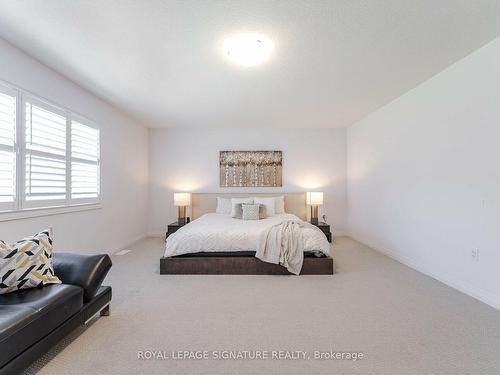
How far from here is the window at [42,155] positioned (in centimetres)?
250

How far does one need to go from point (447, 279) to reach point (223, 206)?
3.83 metres

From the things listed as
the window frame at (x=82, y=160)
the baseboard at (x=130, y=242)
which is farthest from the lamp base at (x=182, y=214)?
the window frame at (x=82, y=160)

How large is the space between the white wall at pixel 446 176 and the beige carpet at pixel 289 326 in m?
0.39

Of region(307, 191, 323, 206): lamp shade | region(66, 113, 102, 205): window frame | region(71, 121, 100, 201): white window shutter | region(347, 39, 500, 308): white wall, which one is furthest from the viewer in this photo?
region(307, 191, 323, 206): lamp shade

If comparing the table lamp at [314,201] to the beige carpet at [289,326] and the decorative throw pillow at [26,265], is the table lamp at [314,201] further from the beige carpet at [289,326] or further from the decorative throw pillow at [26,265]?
the decorative throw pillow at [26,265]

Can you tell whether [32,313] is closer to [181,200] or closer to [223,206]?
[181,200]

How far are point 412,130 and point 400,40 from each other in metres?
1.63

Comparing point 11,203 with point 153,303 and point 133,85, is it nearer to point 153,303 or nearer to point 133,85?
point 153,303

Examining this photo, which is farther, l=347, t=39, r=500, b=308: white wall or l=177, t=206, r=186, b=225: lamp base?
l=177, t=206, r=186, b=225: lamp base

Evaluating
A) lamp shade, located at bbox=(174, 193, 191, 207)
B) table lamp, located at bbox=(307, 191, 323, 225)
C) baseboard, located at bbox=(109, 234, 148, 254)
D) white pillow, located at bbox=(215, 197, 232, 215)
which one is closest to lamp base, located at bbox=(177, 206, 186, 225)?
lamp shade, located at bbox=(174, 193, 191, 207)

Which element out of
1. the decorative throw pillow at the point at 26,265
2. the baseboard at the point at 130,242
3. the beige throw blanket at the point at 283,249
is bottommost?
the baseboard at the point at 130,242

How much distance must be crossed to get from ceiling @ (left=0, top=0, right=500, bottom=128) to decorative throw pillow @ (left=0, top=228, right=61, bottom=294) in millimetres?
1846

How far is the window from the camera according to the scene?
98.3 inches

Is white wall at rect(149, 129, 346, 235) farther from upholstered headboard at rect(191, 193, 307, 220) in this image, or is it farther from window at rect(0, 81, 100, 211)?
window at rect(0, 81, 100, 211)
